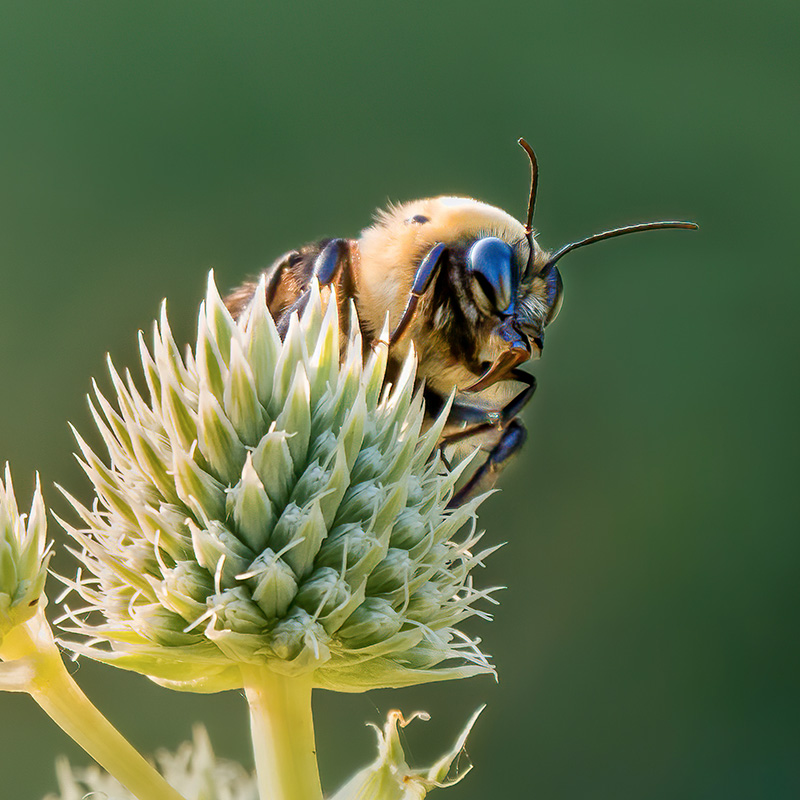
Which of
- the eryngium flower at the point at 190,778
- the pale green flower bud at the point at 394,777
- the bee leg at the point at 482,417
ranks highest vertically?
the bee leg at the point at 482,417

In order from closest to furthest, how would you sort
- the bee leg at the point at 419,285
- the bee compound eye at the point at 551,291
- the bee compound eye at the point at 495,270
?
1. the bee leg at the point at 419,285
2. the bee compound eye at the point at 495,270
3. the bee compound eye at the point at 551,291

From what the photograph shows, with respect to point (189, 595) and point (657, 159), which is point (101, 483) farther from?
point (657, 159)

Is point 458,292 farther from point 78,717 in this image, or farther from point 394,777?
point 78,717

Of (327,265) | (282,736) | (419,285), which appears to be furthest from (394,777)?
(327,265)

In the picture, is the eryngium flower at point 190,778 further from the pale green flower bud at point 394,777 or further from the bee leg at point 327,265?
the bee leg at point 327,265

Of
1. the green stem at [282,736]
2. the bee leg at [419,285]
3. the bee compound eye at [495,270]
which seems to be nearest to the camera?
the green stem at [282,736]

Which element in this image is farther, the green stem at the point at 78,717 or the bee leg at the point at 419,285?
the bee leg at the point at 419,285

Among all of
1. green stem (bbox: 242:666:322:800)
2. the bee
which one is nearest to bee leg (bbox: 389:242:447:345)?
the bee

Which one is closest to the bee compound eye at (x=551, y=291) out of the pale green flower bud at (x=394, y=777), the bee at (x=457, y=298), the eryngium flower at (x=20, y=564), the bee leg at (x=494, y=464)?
the bee at (x=457, y=298)
